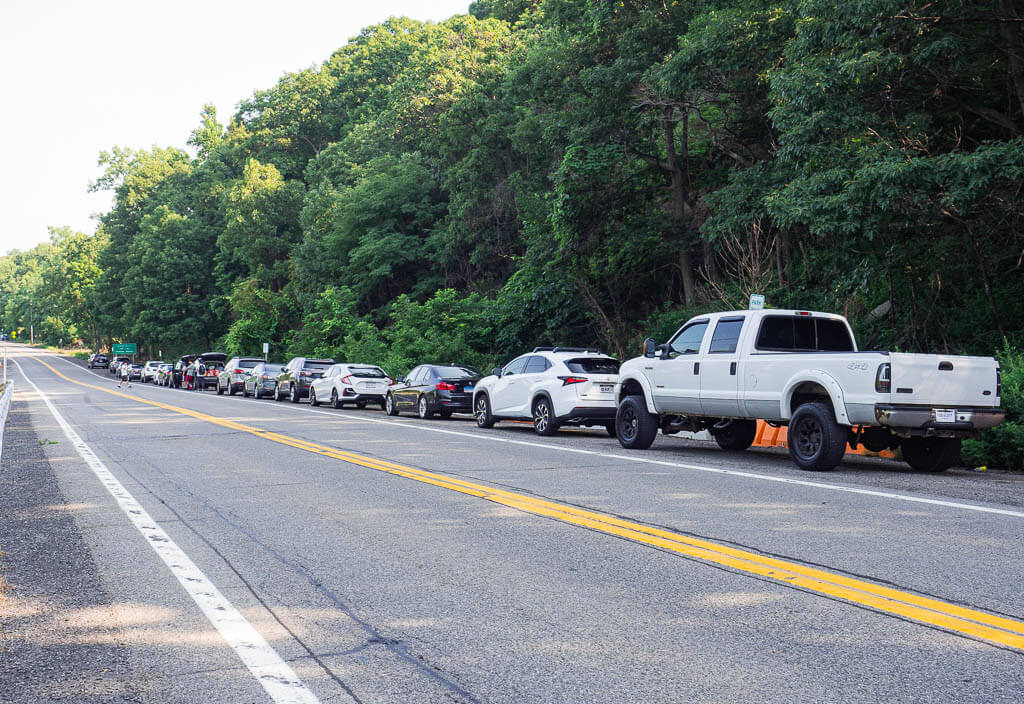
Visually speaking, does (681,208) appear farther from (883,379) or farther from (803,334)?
(883,379)

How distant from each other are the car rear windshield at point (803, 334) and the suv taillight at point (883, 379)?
7.11 ft

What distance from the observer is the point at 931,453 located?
1214 cm

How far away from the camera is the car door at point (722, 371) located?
1288cm

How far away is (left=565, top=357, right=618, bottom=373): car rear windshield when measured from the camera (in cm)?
1816

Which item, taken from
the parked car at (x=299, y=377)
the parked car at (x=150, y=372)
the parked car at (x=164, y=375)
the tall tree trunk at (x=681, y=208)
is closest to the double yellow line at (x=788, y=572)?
the tall tree trunk at (x=681, y=208)

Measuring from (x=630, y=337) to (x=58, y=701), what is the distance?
28107mm

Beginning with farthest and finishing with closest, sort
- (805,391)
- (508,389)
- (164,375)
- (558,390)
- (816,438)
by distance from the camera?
1. (164,375)
2. (508,389)
3. (558,390)
4. (805,391)
5. (816,438)

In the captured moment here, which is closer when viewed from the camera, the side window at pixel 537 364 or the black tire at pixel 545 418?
the black tire at pixel 545 418

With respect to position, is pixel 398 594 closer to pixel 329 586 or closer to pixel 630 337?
pixel 329 586

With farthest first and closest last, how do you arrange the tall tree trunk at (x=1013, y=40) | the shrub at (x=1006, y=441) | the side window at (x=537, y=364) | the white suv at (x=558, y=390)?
1. the side window at (x=537, y=364)
2. the white suv at (x=558, y=390)
3. the tall tree trunk at (x=1013, y=40)
4. the shrub at (x=1006, y=441)

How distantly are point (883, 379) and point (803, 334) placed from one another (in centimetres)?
242

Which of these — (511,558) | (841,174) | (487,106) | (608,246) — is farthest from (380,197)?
(511,558)

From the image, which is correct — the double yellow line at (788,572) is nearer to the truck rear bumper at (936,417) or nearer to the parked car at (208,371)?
the truck rear bumper at (936,417)

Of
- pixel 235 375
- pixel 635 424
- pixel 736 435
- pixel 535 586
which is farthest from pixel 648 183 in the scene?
pixel 535 586
